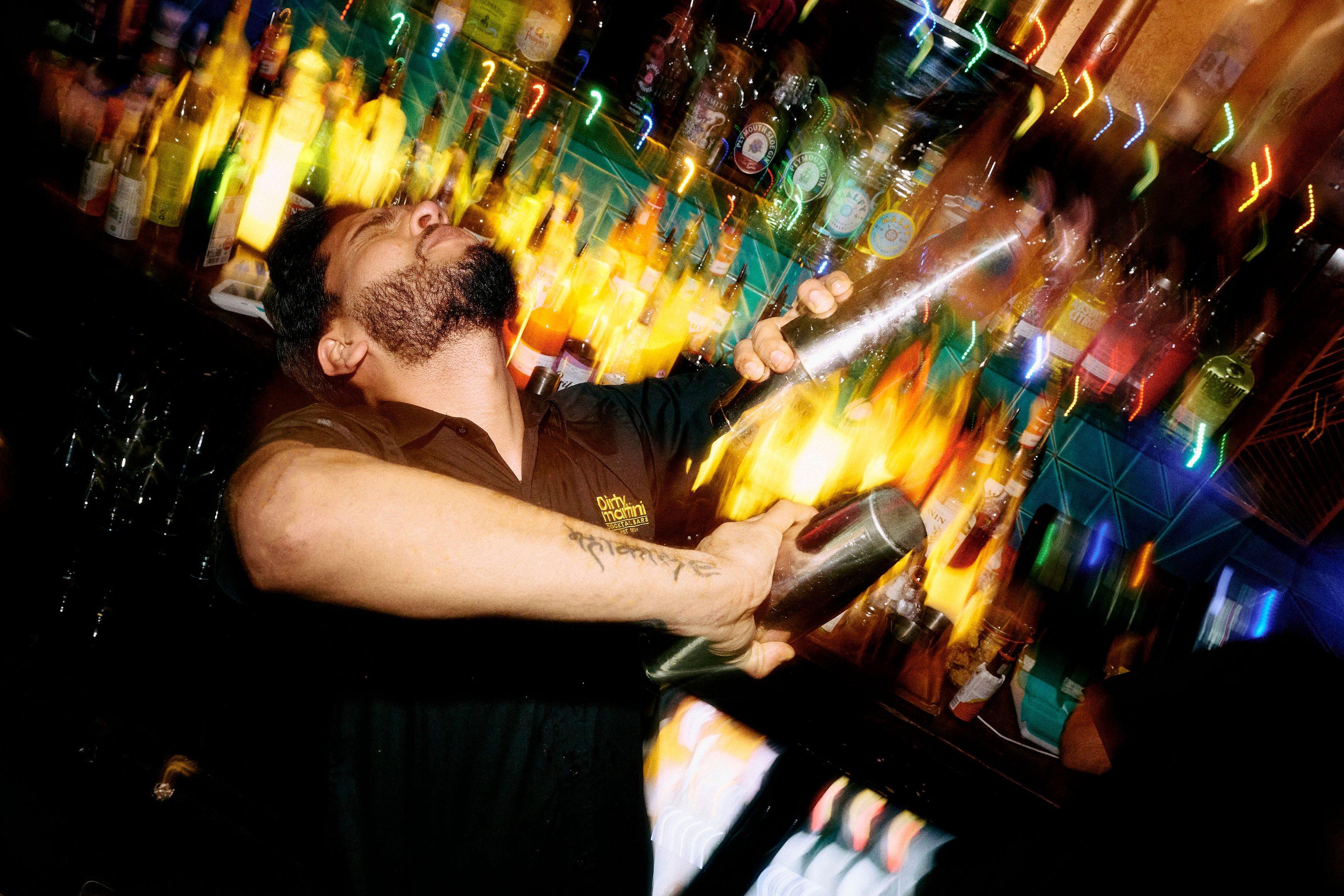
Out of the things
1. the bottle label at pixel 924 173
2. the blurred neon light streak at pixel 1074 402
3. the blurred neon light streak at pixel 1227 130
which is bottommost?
the blurred neon light streak at pixel 1074 402

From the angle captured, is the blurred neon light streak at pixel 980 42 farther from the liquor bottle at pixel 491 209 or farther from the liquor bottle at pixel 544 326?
the liquor bottle at pixel 491 209

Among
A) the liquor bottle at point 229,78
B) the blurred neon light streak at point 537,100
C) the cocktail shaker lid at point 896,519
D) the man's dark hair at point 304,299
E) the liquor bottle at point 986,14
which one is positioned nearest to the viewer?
the cocktail shaker lid at point 896,519

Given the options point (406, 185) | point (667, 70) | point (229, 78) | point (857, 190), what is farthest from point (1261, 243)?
point (229, 78)

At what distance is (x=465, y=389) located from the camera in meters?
1.48

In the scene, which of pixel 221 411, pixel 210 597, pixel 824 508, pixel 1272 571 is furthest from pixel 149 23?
pixel 1272 571

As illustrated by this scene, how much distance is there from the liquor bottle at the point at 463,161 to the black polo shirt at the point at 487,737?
1197 millimetres

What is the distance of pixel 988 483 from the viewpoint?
2.07 metres

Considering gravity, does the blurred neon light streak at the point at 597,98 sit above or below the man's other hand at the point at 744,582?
Answer: above

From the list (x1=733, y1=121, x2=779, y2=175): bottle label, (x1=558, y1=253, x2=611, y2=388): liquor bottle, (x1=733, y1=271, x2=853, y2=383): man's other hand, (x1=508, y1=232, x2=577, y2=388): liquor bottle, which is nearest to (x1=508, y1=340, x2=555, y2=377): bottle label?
(x1=508, y1=232, x2=577, y2=388): liquor bottle

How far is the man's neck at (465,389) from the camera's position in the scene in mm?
1469

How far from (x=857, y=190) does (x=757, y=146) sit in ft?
1.09

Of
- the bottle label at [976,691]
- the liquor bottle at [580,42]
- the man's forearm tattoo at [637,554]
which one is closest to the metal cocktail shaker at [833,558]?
the man's forearm tattoo at [637,554]

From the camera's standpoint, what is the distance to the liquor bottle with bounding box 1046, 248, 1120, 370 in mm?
1886

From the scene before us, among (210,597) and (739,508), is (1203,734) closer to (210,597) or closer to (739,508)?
(739,508)
